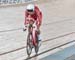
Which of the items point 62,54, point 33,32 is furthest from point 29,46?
point 62,54

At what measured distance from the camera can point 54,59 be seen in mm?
9531

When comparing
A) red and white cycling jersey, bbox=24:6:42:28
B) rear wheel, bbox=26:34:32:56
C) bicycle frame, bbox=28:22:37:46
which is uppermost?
red and white cycling jersey, bbox=24:6:42:28

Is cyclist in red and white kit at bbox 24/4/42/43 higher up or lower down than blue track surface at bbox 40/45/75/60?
higher up

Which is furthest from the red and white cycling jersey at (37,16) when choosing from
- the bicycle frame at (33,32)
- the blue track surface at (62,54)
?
the blue track surface at (62,54)

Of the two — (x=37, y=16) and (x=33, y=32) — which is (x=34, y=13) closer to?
(x=37, y=16)

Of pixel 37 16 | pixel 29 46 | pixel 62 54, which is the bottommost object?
pixel 62 54

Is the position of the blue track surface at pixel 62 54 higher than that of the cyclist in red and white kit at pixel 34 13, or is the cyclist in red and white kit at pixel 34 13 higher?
the cyclist in red and white kit at pixel 34 13

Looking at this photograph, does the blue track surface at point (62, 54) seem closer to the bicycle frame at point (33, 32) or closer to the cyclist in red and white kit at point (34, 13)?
the bicycle frame at point (33, 32)

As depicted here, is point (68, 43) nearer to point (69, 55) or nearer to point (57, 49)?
point (57, 49)

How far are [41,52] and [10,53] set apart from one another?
3.39ft

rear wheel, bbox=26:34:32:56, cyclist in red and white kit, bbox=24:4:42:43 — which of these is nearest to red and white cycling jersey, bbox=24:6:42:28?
cyclist in red and white kit, bbox=24:4:42:43

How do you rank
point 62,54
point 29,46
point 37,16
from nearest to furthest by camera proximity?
point 37,16, point 29,46, point 62,54

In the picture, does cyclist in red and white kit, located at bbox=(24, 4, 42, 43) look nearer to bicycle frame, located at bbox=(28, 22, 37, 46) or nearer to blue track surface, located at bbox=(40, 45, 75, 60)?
bicycle frame, located at bbox=(28, 22, 37, 46)

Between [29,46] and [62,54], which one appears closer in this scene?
[29,46]
